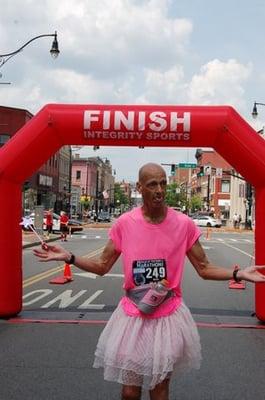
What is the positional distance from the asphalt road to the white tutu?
71.1 inches

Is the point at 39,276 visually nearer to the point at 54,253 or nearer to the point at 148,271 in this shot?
the point at 54,253

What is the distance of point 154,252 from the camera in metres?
3.87

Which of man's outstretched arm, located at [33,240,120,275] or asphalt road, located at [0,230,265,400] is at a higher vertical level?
man's outstretched arm, located at [33,240,120,275]

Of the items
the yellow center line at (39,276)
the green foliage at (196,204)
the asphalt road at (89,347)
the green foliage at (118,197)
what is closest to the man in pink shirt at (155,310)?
the asphalt road at (89,347)

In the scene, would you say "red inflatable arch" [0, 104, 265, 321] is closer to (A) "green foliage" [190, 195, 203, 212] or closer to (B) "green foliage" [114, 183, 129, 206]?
(A) "green foliage" [190, 195, 203, 212]

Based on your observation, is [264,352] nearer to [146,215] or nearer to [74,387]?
[74,387]

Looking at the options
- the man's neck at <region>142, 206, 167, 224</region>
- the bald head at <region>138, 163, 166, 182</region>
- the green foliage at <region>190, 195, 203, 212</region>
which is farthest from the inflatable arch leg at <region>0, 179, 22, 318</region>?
the green foliage at <region>190, 195, 203, 212</region>

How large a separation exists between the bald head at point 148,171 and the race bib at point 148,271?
53 cm

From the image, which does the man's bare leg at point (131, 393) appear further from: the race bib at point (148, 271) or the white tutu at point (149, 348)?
the race bib at point (148, 271)

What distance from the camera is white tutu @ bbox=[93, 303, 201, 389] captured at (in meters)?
3.75

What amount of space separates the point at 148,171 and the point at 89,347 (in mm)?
3990

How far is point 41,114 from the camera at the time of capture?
8.84 metres

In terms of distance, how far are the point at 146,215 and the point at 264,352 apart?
159 inches

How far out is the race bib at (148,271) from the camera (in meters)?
3.86
